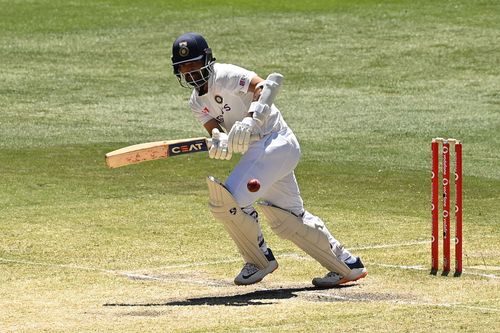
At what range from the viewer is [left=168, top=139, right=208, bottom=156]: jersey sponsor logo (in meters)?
9.84

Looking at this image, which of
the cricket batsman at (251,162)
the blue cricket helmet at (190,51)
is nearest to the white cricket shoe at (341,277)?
the cricket batsman at (251,162)

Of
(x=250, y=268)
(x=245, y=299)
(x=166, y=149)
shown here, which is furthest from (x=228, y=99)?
(x=245, y=299)

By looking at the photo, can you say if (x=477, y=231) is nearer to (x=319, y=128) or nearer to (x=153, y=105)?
(x=319, y=128)

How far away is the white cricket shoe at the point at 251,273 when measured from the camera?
10.1m

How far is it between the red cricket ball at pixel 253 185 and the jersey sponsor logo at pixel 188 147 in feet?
1.32

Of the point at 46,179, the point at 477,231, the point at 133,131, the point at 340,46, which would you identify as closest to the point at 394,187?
the point at 477,231

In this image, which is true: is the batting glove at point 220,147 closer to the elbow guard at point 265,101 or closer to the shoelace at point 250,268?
the elbow guard at point 265,101

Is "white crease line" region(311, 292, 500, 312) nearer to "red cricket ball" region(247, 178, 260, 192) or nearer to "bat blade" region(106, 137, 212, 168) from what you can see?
"red cricket ball" region(247, 178, 260, 192)

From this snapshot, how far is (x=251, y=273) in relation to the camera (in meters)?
10.1

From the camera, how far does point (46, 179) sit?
51.0ft

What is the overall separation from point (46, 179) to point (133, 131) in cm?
361

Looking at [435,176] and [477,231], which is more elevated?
[435,176]

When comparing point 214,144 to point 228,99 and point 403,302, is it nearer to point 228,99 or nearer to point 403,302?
point 228,99

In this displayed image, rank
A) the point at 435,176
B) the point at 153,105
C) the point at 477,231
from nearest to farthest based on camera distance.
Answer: the point at 435,176 < the point at 477,231 < the point at 153,105
